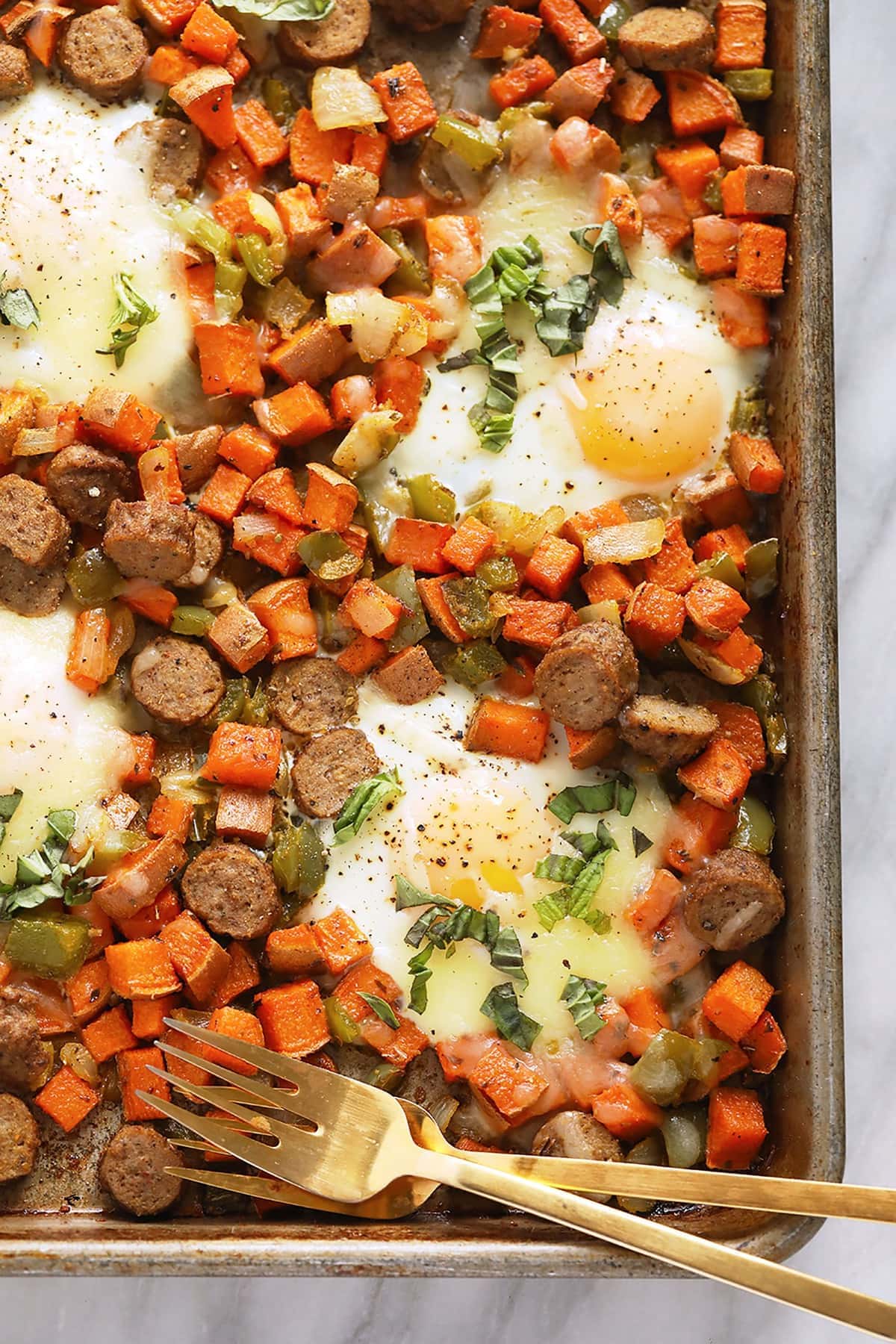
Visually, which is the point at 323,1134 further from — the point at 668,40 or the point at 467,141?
the point at 668,40

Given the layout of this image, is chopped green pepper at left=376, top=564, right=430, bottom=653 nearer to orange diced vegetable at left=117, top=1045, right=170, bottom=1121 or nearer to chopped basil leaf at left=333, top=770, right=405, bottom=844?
chopped basil leaf at left=333, top=770, right=405, bottom=844

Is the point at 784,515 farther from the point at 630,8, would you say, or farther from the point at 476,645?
the point at 630,8

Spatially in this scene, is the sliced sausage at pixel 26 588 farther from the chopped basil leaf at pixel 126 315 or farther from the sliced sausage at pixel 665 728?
the sliced sausage at pixel 665 728

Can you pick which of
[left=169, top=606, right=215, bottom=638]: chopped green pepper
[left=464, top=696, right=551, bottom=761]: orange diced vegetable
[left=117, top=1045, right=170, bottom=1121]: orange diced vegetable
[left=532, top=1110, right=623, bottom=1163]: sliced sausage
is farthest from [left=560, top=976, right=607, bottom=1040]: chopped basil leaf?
[left=169, top=606, right=215, bottom=638]: chopped green pepper

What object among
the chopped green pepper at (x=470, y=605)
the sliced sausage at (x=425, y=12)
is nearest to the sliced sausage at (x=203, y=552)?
the chopped green pepper at (x=470, y=605)

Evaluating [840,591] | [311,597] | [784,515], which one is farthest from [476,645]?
[840,591]
